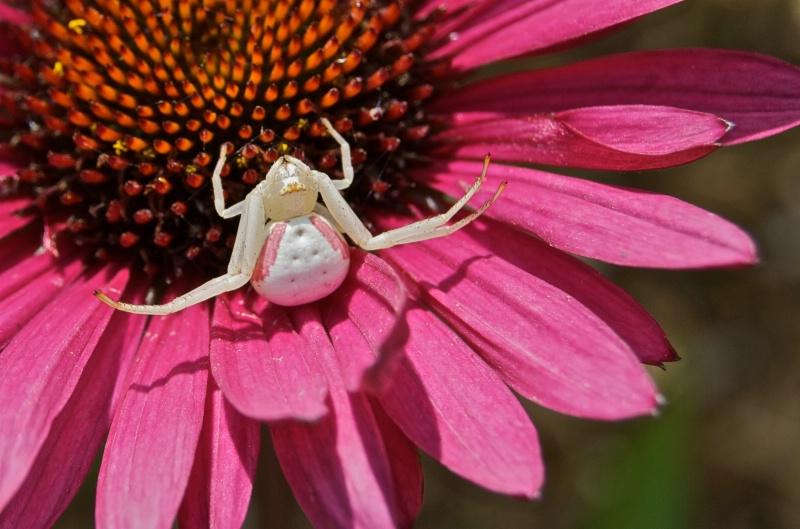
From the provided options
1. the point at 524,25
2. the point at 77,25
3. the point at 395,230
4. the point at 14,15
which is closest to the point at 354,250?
the point at 395,230

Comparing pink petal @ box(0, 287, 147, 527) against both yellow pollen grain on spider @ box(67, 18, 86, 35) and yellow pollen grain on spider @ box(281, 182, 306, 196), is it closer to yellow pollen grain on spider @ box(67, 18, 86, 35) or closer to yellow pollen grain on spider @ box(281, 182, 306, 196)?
yellow pollen grain on spider @ box(281, 182, 306, 196)

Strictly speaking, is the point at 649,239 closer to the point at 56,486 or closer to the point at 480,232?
the point at 480,232

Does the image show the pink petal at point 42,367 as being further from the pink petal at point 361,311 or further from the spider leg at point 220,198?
the pink petal at point 361,311

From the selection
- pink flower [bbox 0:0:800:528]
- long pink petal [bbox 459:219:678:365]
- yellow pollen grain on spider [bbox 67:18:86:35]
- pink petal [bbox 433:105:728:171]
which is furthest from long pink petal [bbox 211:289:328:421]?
yellow pollen grain on spider [bbox 67:18:86:35]

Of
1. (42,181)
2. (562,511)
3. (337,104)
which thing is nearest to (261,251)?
(337,104)

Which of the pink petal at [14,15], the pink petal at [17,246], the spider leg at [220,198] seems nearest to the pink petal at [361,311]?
the spider leg at [220,198]

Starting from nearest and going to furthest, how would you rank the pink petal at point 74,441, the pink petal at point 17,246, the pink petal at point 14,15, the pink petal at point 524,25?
the pink petal at point 74,441 < the pink petal at point 524,25 < the pink petal at point 17,246 < the pink petal at point 14,15

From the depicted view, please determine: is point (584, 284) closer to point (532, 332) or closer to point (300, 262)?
point (532, 332)
